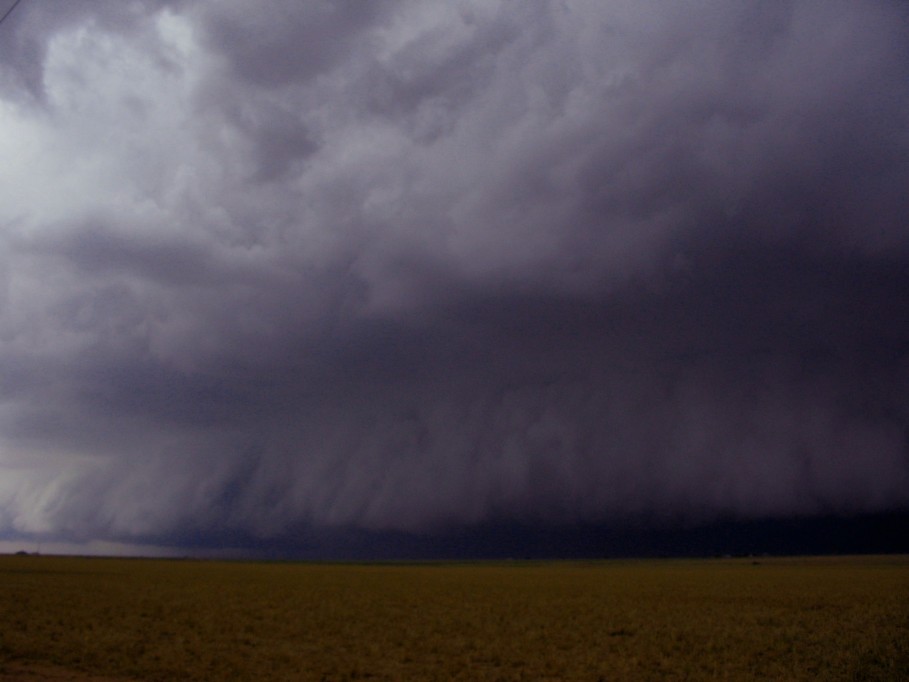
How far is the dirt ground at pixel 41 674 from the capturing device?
69.8ft

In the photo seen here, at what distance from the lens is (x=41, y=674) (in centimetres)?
2211

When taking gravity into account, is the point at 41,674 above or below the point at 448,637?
above

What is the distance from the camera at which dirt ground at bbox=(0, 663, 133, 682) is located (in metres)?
21.3

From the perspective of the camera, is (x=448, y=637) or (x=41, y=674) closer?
(x=41, y=674)

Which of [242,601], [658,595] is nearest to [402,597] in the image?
[242,601]

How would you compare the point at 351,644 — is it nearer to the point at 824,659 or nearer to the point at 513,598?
the point at 824,659

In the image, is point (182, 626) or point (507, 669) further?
point (182, 626)

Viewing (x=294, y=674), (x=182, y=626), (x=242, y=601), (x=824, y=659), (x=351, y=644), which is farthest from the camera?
(x=242, y=601)

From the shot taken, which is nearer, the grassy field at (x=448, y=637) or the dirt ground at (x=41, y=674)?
the dirt ground at (x=41, y=674)

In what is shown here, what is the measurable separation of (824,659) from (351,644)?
18.1 meters

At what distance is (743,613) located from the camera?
4400 centimetres

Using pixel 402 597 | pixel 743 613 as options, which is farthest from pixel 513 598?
pixel 743 613

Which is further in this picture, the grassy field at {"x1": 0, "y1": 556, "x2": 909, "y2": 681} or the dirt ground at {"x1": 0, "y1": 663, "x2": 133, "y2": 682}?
the grassy field at {"x1": 0, "y1": 556, "x2": 909, "y2": 681}

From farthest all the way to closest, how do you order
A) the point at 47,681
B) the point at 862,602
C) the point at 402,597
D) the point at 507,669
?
the point at 402,597
the point at 862,602
the point at 507,669
the point at 47,681
